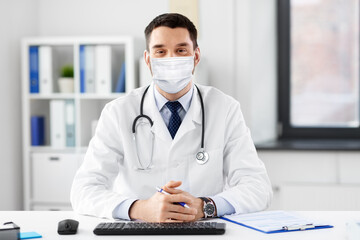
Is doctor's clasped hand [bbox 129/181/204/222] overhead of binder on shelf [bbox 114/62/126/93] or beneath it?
beneath

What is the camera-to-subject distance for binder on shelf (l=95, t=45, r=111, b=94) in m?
3.32

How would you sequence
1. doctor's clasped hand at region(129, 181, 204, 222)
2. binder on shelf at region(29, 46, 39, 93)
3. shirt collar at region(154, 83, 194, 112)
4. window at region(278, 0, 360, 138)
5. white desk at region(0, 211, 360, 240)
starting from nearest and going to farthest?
white desk at region(0, 211, 360, 240) → doctor's clasped hand at region(129, 181, 204, 222) → shirt collar at region(154, 83, 194, 112) → binder on shelf at region(29, 46, 39, 93) → window at region(278, 0, 360, 138)

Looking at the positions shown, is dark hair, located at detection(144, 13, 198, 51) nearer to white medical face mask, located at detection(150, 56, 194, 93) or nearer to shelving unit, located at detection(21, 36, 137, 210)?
white medical face mask, located at detection(150, 56, 194, 93)

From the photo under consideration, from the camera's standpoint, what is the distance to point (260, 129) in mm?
3639

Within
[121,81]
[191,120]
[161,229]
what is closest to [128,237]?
[161,229]

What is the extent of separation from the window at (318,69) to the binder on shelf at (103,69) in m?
1.24

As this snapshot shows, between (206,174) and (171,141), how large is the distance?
0.57 feet

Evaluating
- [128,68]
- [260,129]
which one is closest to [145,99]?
[128,68]

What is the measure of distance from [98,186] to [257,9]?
2114 millimetres

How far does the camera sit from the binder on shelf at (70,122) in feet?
11.1

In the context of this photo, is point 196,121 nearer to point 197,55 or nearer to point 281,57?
point 197,55

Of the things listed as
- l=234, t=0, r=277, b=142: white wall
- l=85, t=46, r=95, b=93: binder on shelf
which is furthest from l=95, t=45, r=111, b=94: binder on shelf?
l=234, t=0, r=277, b=142: white wall

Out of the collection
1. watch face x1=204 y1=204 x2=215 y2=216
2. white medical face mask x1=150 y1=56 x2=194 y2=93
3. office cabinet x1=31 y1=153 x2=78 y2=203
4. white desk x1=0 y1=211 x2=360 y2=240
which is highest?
white medical face mask x1=150 y1=56 x2=194 y2=93

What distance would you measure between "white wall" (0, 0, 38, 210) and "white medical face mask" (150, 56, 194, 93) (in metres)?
1.76
